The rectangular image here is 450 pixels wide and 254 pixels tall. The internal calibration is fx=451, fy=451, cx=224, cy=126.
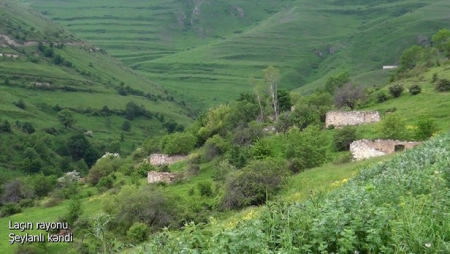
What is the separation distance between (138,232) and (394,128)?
21.9 meters

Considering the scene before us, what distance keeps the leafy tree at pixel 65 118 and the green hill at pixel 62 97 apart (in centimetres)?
140

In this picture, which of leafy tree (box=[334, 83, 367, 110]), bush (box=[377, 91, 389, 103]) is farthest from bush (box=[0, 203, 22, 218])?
bush (box=[377, 91, 389, 103])

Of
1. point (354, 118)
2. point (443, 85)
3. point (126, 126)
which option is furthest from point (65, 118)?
point (443, 85)

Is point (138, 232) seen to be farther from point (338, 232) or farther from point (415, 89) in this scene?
point (415, 89)

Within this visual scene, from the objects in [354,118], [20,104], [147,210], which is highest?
[354,118]

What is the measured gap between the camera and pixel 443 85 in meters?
48.8

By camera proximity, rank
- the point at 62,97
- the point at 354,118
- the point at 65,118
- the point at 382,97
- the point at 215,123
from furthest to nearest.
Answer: the point at 62,97 → the point at 65,118 → the point at 215,123 → the point at 382,97 → the point at 354,118

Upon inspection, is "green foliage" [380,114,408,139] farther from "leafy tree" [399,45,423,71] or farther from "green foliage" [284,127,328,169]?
"leafy tree" [399,45,423,71]

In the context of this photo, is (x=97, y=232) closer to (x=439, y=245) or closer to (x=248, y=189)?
(x=439, y=245)

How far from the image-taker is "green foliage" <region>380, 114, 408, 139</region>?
36562 mm

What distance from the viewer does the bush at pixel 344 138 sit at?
39375 mm

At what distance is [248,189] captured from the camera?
29.3 m

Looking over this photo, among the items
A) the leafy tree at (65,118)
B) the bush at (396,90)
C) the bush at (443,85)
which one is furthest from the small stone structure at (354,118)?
the leafy tree at (65,118)

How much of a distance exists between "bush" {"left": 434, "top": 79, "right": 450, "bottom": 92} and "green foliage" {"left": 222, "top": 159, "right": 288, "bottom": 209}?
2715 centimetres
